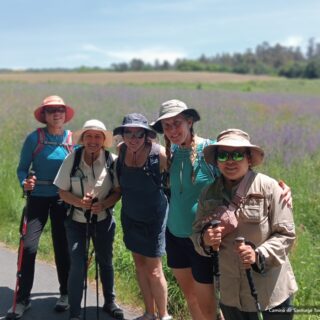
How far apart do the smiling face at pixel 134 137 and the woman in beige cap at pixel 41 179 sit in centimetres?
90

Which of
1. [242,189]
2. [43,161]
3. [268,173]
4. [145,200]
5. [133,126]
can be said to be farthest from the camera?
[268,173]

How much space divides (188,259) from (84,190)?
3.47 feet

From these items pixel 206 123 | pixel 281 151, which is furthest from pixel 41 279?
pixel 206 123

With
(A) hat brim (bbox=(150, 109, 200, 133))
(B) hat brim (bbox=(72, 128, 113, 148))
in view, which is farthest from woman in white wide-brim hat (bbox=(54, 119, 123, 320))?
(A) hat brim (bbox=(150, 109, 200, 133))

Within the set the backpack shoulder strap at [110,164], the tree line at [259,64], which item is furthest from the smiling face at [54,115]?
the tree line at [259,64]

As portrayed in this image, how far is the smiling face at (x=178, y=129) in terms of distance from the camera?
3453mm

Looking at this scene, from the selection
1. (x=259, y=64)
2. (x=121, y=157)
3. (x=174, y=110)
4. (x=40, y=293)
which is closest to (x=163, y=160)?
(x=121, y=157)

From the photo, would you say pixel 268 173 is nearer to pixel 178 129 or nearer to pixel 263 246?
pixel 178 129

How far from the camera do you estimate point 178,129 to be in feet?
11.3

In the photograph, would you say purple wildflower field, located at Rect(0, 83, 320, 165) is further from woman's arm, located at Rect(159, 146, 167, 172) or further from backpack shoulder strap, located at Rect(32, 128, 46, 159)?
woman's arm, located at Rect(159, 146, 167, 172)

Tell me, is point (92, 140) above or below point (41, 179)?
above

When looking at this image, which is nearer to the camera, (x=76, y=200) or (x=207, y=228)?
(x=207, y=228)

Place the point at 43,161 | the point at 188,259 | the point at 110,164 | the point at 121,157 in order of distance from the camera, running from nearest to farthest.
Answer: the point at 188,259 → the point at 121,157 → the point at 110,164 → the point at 43,161

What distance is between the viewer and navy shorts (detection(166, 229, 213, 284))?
329 cm
